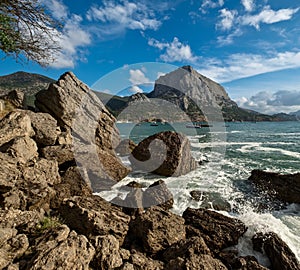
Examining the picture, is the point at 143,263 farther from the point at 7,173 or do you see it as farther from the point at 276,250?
the point at 7,173

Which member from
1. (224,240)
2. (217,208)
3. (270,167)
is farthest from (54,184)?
(270,167)

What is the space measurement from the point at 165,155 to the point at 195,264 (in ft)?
38.8

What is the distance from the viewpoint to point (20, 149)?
9.82m

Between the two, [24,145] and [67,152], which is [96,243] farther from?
[67,152]

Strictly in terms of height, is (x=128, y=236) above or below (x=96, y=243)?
below

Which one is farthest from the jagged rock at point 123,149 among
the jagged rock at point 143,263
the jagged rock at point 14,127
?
the jagged rock at point 143,263

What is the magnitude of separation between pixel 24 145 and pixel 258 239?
1170 centimetres

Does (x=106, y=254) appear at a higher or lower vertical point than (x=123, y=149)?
lower

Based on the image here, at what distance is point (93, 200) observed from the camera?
8688 millimetres

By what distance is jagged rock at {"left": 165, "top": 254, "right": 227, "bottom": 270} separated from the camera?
17.6ft

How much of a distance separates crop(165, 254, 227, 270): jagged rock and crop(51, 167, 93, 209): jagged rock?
6.62 metres

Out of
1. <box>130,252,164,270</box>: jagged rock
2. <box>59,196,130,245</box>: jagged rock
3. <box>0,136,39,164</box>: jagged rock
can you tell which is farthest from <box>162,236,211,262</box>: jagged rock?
<box>0,136,39,164</box>: jagged rock

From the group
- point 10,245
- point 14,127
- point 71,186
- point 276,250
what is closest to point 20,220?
point 10,245

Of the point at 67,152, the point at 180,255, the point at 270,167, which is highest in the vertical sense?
the point at 67,152
